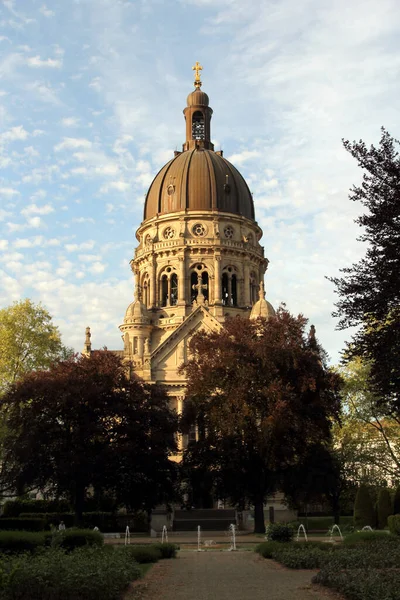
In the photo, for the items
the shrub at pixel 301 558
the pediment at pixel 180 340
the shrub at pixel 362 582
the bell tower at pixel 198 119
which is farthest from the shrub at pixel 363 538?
the bell tower at pixel 198 119

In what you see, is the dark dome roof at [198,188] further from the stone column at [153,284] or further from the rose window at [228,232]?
the stone column at [153,284]

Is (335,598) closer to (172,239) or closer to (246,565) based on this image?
(246,565)

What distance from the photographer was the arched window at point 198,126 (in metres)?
90.5

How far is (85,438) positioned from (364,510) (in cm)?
1682

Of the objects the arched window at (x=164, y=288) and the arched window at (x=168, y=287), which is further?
the arched window at (x=164, y=288)

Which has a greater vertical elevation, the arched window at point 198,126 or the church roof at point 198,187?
the arched window at point 198,126

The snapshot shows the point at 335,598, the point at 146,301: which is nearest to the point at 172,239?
the point at 146,301

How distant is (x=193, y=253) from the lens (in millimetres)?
78500

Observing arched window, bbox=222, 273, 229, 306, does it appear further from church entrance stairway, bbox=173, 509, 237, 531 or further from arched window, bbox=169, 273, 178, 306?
church entrance stairway, bbox=173, 509, 237, 531

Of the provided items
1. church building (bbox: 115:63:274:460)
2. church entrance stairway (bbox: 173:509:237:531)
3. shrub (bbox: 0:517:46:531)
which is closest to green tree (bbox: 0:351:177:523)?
shrub (bbox: 0:517:46:531)

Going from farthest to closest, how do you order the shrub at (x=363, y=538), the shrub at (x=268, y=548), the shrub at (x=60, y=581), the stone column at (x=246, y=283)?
the stone column at (x=246, y=283), the shrub at (x=363, y=538), the shrub at (x=268, y=548), the shrub at (x=60, y=581)

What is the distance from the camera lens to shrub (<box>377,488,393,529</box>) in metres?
42.2

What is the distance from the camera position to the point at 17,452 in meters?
39.0

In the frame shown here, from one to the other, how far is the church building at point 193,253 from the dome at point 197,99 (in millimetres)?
8242
